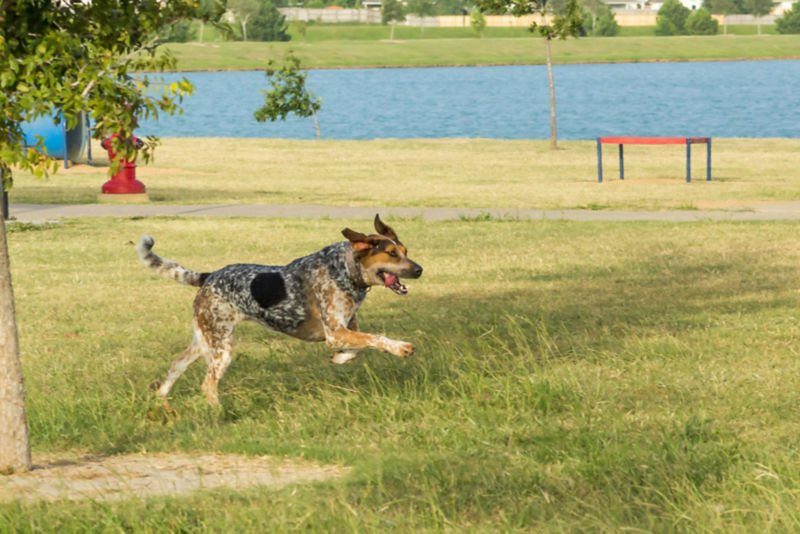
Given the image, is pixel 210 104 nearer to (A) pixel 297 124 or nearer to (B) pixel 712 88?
(A) pixel 297 124

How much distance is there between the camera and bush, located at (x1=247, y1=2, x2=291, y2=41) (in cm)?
19396

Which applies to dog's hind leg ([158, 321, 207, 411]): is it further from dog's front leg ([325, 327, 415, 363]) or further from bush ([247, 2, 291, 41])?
bush ([247, 2, 291, 41])

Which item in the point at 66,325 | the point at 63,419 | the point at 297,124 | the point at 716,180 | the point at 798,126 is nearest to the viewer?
the point at 63,419

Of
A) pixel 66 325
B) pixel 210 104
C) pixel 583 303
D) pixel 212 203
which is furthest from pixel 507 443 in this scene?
pixel 210 104

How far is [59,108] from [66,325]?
5513 millimetres

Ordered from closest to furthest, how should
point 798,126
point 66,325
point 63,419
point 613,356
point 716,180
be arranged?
point 63,419 < point 613,356 < point 66,325 < point 716,180 < point 798,126

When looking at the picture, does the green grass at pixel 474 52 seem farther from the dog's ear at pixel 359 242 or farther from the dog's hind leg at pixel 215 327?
the dog's ear at pixel 359 242

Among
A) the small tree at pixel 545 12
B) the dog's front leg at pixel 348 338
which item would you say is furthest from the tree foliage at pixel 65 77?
the small tree at pixel 545 12

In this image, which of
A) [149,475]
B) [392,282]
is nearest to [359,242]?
[392,282]

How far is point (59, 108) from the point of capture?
7359 mm

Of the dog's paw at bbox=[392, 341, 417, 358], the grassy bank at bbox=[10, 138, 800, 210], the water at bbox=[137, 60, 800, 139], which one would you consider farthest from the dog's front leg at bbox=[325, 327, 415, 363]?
the water at bbox=[137, 60, 800, 139]

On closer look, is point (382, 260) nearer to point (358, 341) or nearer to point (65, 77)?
point (358, 341)

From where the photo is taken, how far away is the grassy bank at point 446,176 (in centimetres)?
2611

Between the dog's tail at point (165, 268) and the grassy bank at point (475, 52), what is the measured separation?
542 ft
